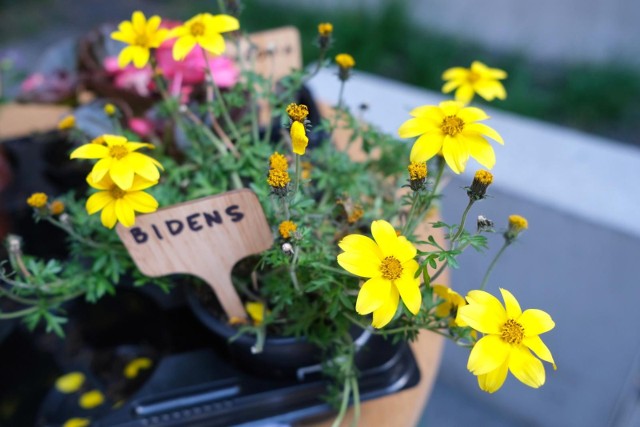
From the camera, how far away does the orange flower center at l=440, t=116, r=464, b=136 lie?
50 cm

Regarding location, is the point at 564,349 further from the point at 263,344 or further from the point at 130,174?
the point at 130,174

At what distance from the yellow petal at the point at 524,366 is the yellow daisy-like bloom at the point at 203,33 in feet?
1.34

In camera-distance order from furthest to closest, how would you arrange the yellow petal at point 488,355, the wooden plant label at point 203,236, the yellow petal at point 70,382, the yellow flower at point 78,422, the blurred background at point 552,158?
1. the blurred background at point 552,158
2. the yellow petal at point 70,382
3. the yellow flower at point 78,422
4. the wooden plant label at point 203,236
5. the yellow petal at point 488,355

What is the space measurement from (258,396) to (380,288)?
281 millimetres

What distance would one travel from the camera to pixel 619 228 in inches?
38.8

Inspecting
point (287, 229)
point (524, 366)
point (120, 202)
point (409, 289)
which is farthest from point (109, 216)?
point (524, 366)

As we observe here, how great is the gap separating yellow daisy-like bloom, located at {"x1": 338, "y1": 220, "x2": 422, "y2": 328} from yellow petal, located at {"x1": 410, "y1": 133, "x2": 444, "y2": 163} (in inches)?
2.9

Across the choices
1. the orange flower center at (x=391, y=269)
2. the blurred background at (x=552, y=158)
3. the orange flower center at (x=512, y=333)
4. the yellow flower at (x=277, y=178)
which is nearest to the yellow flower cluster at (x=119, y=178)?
the yellow flower at (x=277, y=178)

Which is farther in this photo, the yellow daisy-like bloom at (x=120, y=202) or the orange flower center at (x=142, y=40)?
the orange flower center at (x=142, y=40)

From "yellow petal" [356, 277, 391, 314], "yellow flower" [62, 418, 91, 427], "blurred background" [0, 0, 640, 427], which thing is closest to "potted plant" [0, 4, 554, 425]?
"yellow petal" [356, 277, 391, 314]

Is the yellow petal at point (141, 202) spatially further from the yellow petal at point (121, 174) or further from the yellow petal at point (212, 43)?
the yellow petal at point (212, 43)

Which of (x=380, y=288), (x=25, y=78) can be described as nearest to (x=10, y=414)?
(x=380, y=288)

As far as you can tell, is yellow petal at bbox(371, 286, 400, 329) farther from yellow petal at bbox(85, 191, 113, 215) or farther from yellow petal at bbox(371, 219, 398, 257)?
yellow petal at bbox(85, 191, 113, 215)

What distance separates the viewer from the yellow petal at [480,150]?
0.48m
